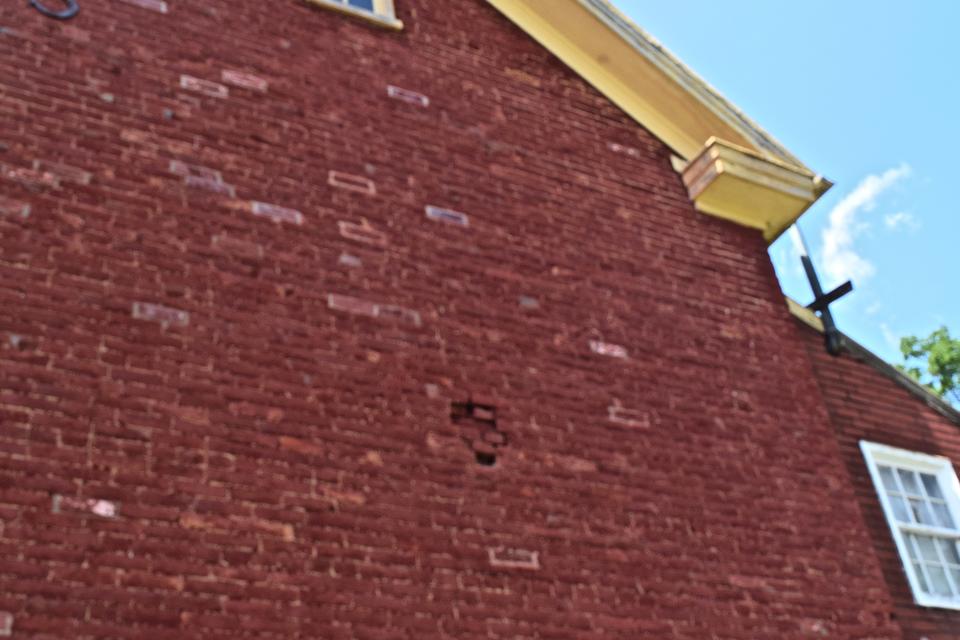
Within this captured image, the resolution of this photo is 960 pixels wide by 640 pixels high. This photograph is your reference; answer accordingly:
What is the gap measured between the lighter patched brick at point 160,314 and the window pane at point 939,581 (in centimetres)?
620

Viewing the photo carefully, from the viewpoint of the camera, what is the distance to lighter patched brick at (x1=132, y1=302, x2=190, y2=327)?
19.8ft

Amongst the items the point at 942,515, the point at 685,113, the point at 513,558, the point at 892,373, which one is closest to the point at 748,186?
the point at 685,113

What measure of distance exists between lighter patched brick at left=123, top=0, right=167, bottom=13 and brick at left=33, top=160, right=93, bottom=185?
168cm

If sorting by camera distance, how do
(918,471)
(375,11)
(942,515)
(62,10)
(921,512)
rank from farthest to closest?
(918,471) < (942,515) < (921,512) < (375,11) < (62,10)

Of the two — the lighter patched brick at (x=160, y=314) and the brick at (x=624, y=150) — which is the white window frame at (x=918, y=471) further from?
the lighter patched brick at (x=160, y=314)

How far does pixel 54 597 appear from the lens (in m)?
4.89

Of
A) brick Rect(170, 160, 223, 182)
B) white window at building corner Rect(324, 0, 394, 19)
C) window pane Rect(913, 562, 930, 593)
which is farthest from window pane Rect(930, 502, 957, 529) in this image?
brick Rect(170, 160, 223, 182)

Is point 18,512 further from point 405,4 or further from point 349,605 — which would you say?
point 405,4

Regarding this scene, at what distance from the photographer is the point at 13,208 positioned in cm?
606

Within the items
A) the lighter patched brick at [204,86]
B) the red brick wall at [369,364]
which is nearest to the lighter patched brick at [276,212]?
the red brick wall at [369,364]

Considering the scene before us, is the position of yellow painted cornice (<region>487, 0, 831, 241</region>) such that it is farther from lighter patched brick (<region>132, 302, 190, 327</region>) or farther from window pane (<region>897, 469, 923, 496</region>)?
lighter patched brick (<region>132, 302, 190, 327</region>)

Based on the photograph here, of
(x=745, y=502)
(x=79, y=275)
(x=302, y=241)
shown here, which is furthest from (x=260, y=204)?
(x=745, y=502)

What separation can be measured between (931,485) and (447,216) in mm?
4944

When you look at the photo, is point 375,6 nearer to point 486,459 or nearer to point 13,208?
point 13,208
